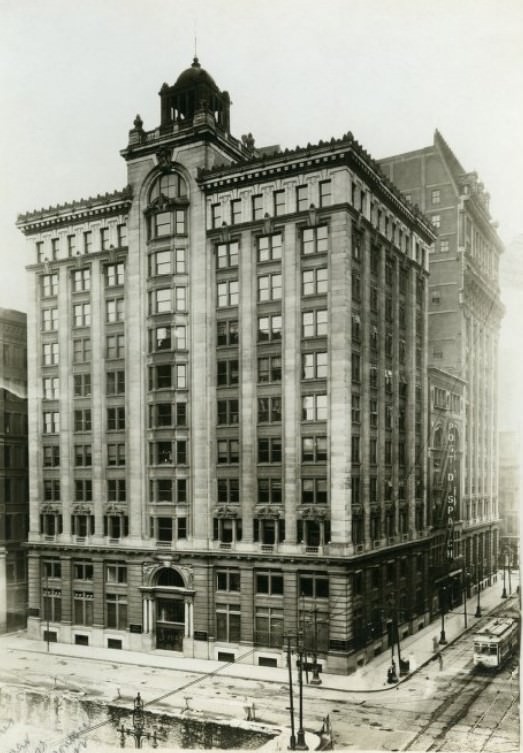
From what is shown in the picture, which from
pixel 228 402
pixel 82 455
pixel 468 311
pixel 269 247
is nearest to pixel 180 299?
pixel 269 247

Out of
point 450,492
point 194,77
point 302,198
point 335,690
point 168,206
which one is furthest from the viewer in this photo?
point 168,206

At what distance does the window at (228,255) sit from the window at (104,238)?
738 cm

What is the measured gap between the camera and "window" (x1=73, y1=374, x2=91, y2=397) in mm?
46188

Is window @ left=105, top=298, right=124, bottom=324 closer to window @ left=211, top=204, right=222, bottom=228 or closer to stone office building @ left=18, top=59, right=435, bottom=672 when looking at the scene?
stone office building @ left=18, top=59, right=435, bottom=672

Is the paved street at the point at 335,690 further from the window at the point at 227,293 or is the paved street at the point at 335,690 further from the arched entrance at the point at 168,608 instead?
the window at the point at 227,293

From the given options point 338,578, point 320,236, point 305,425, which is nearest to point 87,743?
point 338,578

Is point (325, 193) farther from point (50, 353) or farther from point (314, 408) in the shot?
point (50, 353)

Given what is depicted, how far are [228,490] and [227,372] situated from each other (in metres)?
6.60

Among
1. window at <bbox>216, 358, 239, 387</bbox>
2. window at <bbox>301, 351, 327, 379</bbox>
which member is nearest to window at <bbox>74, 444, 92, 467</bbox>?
window at <bbox>216, 358, 239, 387</bbox>

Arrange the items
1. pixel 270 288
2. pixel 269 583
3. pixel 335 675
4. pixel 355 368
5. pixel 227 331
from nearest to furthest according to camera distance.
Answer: pixel 335 675 → pixel 355 368 → pixel 269 583 → pixel 270 288 → pixel 227 331

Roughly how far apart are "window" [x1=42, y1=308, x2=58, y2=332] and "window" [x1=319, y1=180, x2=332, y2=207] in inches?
703

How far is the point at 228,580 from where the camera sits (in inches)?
1671

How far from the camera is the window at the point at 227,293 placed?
42.6 m

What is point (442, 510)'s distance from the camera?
39.3 m
